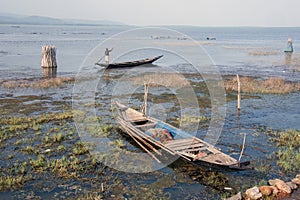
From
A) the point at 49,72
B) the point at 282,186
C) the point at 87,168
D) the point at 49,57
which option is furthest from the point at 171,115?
the point at 49,57

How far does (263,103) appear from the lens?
1880 centimetres

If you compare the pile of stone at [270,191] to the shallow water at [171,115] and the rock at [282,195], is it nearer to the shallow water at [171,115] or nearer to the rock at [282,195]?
the rock at [282,195]

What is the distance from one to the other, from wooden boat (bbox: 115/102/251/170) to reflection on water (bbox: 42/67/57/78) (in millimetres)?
16259

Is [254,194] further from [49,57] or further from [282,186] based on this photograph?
[49,57]

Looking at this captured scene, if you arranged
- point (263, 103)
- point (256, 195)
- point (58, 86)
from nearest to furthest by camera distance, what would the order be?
point (256, 195), point (263, 103), point (58, 86)

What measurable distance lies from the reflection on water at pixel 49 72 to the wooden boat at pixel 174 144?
53.3ft

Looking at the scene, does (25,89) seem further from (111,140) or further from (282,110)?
(282,110)

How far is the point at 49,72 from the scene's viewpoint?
2931 cm

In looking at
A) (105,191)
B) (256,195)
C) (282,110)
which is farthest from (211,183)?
(282,110)

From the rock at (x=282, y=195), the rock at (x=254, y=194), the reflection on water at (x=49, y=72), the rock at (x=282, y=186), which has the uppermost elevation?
the reflection on water at (x=49, y=72)

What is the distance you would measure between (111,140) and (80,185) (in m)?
3.79

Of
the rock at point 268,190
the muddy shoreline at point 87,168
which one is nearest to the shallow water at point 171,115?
the muddy shoreline at point 87,168

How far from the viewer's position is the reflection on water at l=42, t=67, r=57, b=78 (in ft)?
91.0

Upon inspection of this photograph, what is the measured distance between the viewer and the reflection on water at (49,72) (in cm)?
2774
